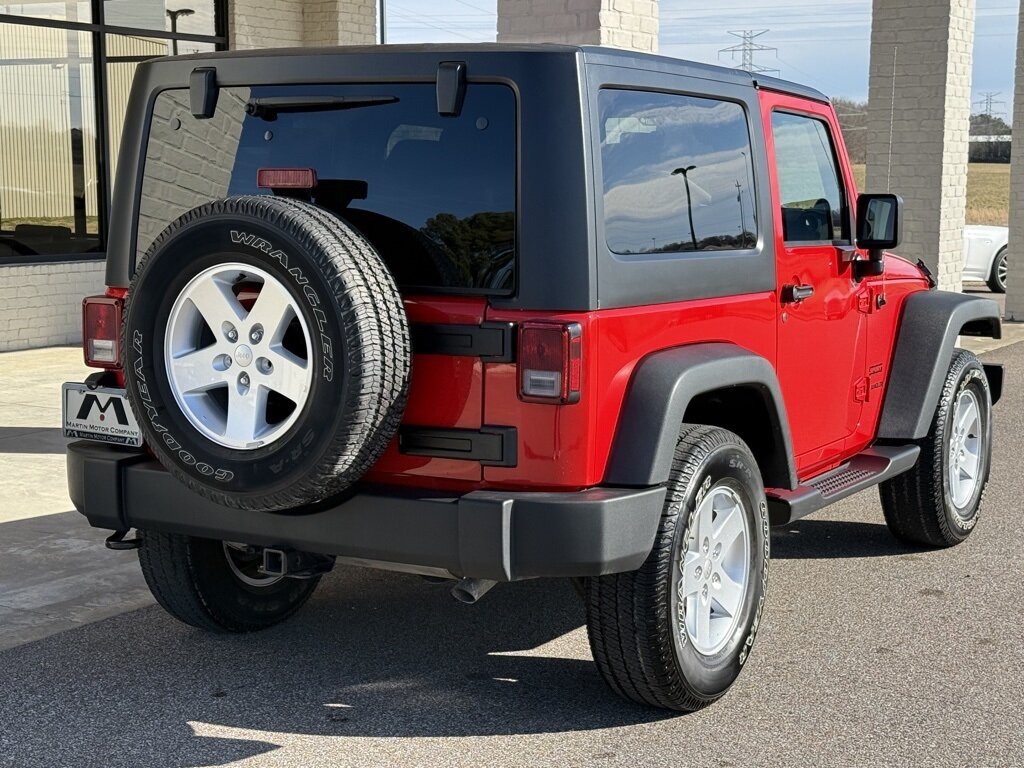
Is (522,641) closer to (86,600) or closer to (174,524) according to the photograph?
(174,524)

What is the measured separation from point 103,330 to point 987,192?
5928 centimetres

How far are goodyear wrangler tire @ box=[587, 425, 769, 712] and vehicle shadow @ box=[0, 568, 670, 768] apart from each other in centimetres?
23

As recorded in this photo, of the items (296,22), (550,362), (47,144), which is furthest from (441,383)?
(296,22)

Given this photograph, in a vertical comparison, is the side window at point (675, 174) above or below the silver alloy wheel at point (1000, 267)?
above

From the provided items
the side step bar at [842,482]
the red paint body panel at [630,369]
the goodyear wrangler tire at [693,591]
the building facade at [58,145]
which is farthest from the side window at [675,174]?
the building facade at [58,145]

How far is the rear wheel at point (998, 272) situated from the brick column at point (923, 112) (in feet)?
11.5

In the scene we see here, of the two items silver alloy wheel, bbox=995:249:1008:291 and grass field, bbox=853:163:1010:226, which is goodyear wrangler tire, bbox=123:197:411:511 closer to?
silver alloy wheel, bbox=995:249:1008:291

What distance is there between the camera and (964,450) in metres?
6.37

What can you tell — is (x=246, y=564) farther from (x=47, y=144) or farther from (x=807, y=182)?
(x=47, y=144)

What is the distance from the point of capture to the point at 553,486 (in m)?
3.78

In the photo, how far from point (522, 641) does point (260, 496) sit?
1.48m

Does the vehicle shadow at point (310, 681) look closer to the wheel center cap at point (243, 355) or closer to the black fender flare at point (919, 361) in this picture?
the wheel center cap at point (243, 355)

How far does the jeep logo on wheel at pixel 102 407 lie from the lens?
14.1 ft

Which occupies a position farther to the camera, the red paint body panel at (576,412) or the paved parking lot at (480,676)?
the paved parking lot at (480,676)
